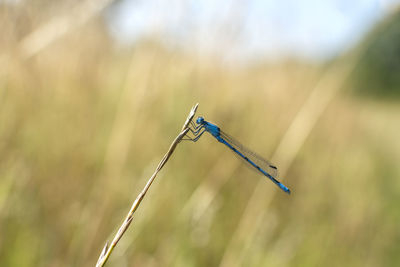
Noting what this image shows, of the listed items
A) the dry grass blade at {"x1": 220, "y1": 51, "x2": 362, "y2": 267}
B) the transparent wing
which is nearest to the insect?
the transparent wing

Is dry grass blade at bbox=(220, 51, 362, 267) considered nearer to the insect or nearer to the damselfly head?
the insect

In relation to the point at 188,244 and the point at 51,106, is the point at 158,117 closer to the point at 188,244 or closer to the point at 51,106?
the point at 51,106

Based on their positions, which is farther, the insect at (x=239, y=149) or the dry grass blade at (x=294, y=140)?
the dry grass blade at (x=294, y=140)

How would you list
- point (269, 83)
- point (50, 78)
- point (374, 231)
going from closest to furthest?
1. point (50, 78)
2. point (374, 231)
3. point (269, 83)

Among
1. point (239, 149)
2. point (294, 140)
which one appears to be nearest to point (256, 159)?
point (239, 149)

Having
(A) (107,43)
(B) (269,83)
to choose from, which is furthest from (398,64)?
(A) (107,43)

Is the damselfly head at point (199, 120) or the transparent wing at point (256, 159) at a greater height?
the transparent wing at point (256, 159)

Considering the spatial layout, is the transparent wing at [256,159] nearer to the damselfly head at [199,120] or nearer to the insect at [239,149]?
the insect at [239,149]

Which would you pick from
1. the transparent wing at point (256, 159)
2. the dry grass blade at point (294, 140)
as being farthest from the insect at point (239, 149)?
the dry grass blade at point (294, 140)
